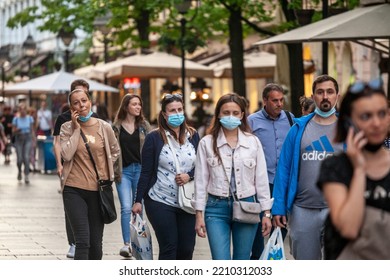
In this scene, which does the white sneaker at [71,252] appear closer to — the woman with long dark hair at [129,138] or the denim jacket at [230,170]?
the woman with long dark hair at [129,138]

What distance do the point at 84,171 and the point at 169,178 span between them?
77 centimetres

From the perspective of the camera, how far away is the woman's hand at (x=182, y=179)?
1010 centimetres

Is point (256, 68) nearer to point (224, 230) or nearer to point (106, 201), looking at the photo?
point (106, 201)

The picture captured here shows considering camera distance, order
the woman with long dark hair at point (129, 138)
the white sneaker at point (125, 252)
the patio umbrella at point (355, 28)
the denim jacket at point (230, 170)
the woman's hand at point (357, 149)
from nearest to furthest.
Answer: the woman's hand at point (357, 149), the denim jacket at point (230, 170), the white sneaker at point (125, 252), the woman with long dark hair at point (129, 138), the patio umbrella at point (355, 28)

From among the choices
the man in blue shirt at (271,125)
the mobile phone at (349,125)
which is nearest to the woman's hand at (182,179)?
the man in blue shirt at (271,125)

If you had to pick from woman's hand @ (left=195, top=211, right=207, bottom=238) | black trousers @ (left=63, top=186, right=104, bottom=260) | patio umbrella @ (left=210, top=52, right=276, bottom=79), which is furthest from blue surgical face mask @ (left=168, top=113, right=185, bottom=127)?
patio umbrella @ (left=210, top=52, right=276, bottom=79)

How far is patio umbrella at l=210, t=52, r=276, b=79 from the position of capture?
33719 mm

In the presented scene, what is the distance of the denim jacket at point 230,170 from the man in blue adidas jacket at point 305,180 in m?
0.82

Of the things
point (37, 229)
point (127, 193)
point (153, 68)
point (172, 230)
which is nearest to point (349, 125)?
point (172, 230)

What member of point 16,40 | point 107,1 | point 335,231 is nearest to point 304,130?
point 335,231

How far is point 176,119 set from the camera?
33.7 ft
